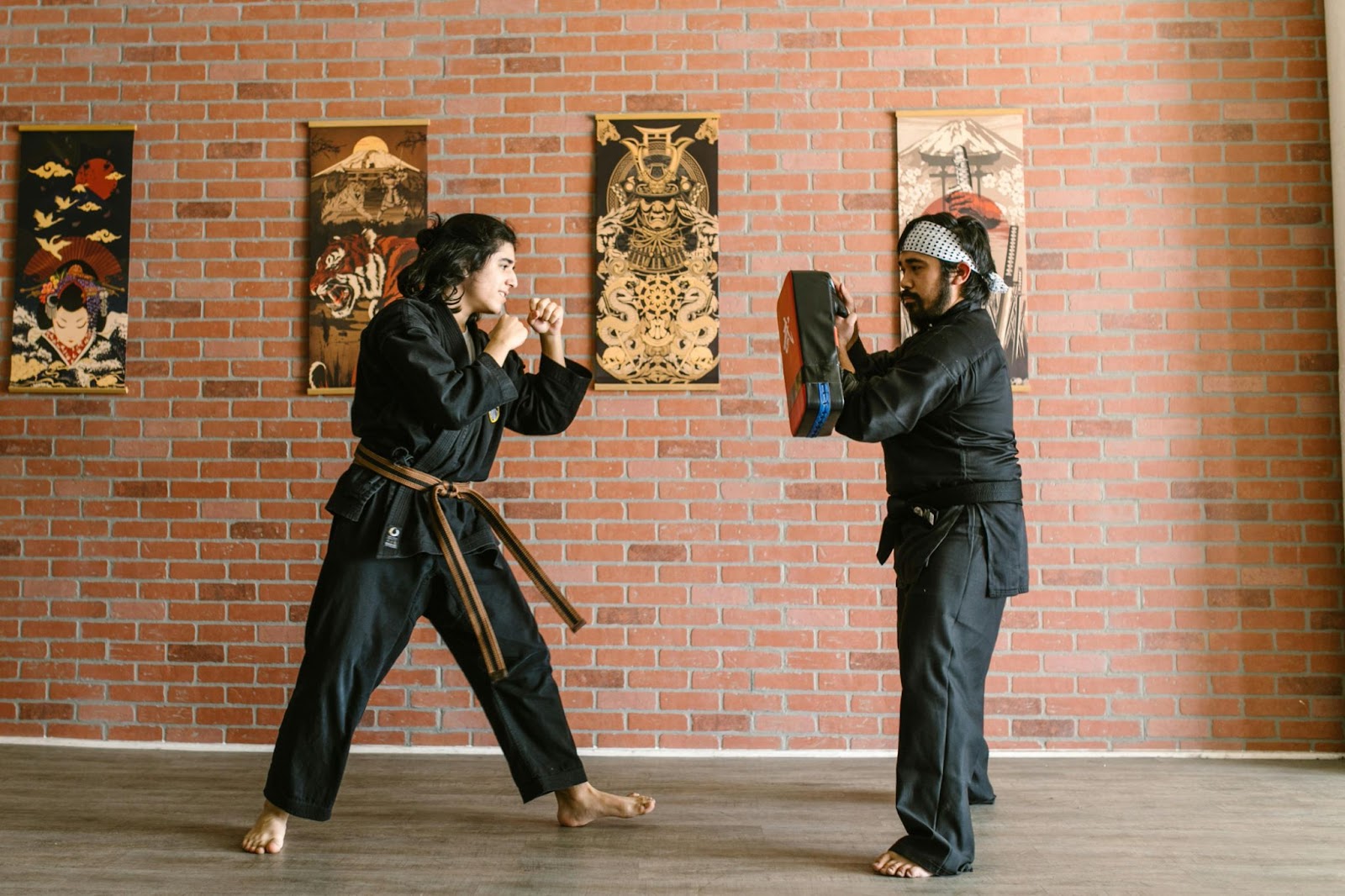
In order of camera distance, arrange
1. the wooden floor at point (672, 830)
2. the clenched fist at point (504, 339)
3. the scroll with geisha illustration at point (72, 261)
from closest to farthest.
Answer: the wooden floor at point (672, 830) < the clenched fist at point (504, 339) < the scroll with geisha illustration at point (72, 261)

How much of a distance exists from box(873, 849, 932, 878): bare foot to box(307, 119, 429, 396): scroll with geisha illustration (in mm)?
2225

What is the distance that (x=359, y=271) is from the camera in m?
3.40

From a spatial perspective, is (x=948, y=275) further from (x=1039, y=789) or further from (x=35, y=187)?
(x=35, y=187)

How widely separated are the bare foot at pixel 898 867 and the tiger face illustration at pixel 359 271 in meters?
2.29

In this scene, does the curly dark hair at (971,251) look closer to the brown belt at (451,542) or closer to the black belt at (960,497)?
the black belt at (960,497)

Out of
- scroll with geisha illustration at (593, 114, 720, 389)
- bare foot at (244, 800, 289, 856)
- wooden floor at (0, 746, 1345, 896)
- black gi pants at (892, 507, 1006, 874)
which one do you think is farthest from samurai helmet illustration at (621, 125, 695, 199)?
bare foot at (244, 800, 289, 856)

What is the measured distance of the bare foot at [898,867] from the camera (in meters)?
2.19

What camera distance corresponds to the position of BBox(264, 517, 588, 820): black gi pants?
7.63ft

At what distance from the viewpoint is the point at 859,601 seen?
331 centimetres

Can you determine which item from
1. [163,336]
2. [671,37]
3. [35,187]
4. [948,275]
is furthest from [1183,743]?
[35,187]

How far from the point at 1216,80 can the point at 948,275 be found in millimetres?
1635

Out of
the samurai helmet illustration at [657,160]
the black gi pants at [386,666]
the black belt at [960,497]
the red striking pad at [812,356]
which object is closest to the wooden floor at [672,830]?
the black gi pants at [386,666]

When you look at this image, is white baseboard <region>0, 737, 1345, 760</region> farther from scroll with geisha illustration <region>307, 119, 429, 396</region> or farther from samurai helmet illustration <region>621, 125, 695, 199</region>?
samurai helmet illustration <region>621, 125, 695, 199</region>

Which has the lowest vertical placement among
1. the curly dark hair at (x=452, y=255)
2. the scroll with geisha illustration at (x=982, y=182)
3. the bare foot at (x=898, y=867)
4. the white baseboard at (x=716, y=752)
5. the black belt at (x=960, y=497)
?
the white baseboard at (x=716, y=752)
